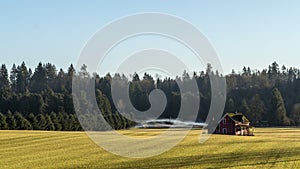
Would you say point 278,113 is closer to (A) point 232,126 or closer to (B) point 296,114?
(B) point 296,114

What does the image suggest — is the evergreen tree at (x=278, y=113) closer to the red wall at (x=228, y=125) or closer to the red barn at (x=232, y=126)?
the red barn at (x=232, y=126)

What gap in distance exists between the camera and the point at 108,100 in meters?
129

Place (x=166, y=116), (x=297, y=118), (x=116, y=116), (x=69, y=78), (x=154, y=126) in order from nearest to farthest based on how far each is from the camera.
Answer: (x=116, y=116)
(x=154, y=126)
(x=297, y=118)
(x=166, y=116)
(x=69, y=78)

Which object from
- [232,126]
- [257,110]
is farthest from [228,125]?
[257,110]

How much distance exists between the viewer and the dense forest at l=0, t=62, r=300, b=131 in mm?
94938

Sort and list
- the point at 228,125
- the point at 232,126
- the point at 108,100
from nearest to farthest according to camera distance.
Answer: the point at 232,126, the point at 228,125, the point at 108,100

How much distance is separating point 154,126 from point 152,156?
8505cm

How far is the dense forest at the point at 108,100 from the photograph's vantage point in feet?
311

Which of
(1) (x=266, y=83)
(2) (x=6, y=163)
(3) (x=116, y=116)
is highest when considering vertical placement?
(1) (x=266, y=83)

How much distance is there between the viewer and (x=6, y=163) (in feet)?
103

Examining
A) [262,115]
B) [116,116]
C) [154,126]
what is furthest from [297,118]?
[116,116]

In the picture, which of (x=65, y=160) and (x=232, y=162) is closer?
(x=232, y=162)

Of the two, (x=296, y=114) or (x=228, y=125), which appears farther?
(x=296, y=114)

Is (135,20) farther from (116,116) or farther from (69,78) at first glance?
(69,78)
